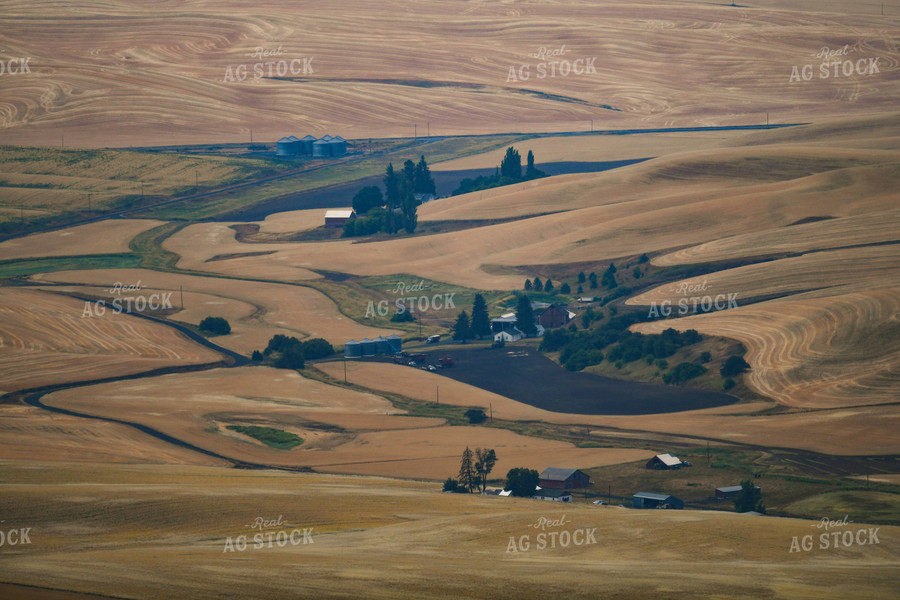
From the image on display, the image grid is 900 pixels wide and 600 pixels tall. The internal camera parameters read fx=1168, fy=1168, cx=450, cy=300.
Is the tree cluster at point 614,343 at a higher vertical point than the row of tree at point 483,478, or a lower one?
higher

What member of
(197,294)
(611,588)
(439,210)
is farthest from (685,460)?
(439,210)

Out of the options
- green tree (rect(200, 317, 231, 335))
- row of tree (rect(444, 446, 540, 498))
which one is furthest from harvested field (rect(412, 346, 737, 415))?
green tree (rect(200, 317, 231, 335))

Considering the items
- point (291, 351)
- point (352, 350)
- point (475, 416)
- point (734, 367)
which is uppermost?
point (352, 350)

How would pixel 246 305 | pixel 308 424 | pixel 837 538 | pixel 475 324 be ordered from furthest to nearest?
pixel 246 305 → pixel 475 324 → pixel 308 424 → pixel 837 538

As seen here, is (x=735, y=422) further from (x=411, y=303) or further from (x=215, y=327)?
(x=215, y=327)

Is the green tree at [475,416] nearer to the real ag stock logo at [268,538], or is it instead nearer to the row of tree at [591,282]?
the real ag stock logo at [268,538]

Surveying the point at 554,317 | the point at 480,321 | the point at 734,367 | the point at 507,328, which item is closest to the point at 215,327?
the point at 480,321

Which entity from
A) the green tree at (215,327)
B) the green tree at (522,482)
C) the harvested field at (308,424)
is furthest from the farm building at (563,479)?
the green tree at (215,327)
